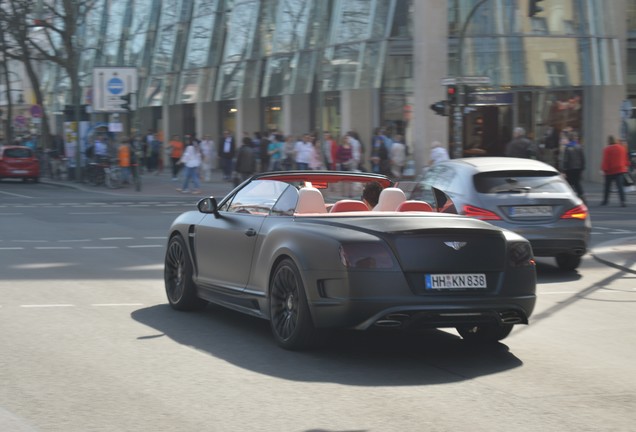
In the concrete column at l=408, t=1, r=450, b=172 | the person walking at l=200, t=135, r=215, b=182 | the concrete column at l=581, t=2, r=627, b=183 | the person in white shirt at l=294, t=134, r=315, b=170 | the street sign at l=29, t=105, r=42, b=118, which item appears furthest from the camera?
the street sign at l=29, t=105, r=42, b=118

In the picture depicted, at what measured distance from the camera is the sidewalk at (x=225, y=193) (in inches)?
642

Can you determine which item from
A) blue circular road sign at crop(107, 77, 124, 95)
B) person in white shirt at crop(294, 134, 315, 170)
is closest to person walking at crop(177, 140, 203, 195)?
person in white shirt at crop(294, 134, 315, 170)

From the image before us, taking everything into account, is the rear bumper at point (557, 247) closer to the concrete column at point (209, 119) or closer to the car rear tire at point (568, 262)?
the car rear tire at point (568, 262)

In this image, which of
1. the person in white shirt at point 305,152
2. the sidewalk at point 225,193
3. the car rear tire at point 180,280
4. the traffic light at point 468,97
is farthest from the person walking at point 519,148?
the car rear tire at point 180,280

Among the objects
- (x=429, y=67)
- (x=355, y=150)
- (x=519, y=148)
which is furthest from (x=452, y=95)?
(x=429, y=67)

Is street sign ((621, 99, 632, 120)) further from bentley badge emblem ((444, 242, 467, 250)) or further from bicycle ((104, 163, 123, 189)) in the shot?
bentley badge emblem ((444, 242, 467, 250))

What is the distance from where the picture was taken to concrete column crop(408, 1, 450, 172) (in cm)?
3847

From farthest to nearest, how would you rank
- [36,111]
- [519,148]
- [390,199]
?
[36,111] < [519,148] < [390,199]

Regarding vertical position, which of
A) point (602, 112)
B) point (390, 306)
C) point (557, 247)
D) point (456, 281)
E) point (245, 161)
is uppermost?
point (602, 112)

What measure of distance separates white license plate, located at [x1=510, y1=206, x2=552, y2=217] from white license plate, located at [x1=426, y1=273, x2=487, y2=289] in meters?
6.30

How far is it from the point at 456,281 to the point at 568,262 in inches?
288

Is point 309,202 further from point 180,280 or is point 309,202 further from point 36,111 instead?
point 36,111

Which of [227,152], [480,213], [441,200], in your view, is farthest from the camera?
[227,152]

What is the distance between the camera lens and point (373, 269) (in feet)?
26.1
